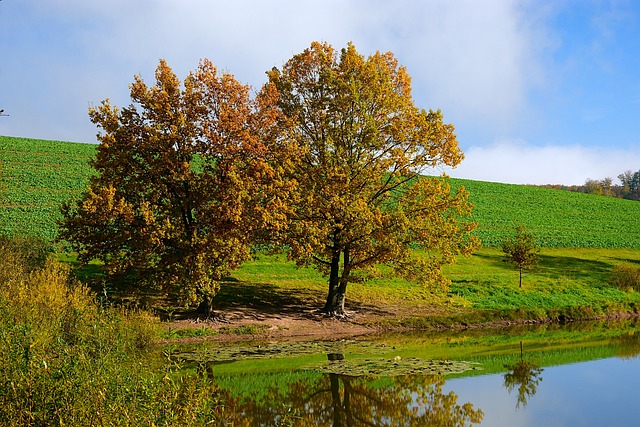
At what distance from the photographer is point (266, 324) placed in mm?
29562

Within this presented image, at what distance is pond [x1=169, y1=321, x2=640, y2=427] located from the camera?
15.0m

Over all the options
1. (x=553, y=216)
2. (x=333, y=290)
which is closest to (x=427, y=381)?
(x=333, y=290)

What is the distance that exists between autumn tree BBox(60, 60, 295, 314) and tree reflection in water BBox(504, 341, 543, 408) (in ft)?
41.7

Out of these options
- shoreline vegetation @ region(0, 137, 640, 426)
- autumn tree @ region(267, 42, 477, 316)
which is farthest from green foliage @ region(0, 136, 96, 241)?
autumn tree @ region(267, 42, 477, 316)

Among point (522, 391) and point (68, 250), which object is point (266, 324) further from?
point (68, 250)

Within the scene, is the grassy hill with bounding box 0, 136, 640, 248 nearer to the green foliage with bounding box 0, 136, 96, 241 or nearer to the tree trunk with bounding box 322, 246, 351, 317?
the green foliage with bounding box 0, 136, 96, 241

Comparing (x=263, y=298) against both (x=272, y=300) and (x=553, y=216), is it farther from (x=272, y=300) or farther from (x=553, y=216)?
(x=553, y=216)

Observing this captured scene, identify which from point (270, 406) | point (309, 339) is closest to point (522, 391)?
point (270, 406)

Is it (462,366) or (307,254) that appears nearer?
(462,366)

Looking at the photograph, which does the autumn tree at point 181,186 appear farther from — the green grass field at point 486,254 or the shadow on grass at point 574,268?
the shadow on grass at point 574,268

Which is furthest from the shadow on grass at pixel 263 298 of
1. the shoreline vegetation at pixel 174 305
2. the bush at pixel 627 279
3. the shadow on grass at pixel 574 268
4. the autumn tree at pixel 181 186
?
the bush at pixel 627 279

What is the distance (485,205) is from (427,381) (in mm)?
68399

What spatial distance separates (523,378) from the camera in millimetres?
19750

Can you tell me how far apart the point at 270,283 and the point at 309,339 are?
1115 cm
